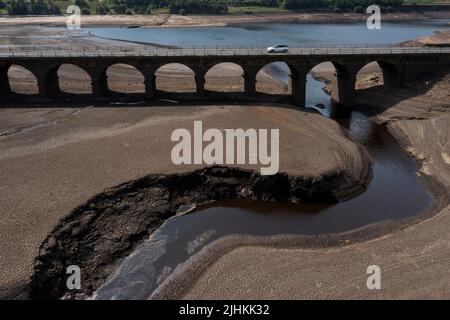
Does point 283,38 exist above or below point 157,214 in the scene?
above

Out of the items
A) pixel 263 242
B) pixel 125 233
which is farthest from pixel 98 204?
pixel 263 242

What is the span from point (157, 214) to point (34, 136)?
19.3 meters

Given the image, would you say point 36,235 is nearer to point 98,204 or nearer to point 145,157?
point 98,204

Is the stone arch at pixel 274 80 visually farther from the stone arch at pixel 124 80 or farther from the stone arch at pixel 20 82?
the stone arch at pixel 20 82

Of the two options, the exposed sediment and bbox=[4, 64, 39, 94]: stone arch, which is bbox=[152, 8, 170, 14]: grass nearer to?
bbox=[4, 64, 39, 94]: stone arch

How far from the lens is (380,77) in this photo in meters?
63.1

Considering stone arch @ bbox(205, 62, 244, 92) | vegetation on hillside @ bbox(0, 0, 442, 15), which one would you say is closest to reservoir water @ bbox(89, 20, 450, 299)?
stone arch @ bbox(205, 62, 244, 92)

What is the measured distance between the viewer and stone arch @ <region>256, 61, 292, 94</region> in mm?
61569

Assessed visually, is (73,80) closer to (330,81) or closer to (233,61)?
(233,61)

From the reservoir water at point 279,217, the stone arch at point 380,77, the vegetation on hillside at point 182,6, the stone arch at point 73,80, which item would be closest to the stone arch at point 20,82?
the stone arch at point 73,80

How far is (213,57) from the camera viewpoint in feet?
175

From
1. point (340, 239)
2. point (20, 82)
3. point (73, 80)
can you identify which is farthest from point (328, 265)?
point (20, 82)

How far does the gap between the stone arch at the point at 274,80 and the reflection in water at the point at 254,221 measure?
2439 cm

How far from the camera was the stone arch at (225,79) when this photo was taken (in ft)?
200
